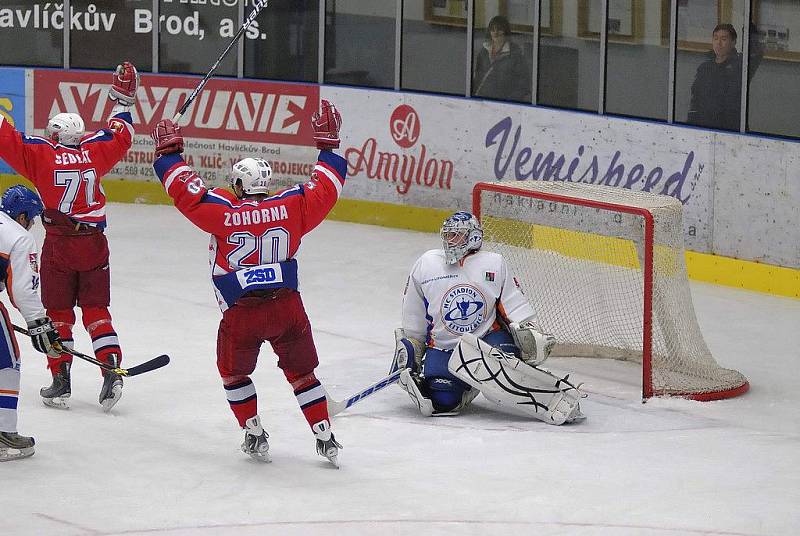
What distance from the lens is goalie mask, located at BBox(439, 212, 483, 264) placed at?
7.22 m

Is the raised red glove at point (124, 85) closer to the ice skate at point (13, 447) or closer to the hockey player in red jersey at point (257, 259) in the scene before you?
the hockey player in red jersey at point (257, 259)

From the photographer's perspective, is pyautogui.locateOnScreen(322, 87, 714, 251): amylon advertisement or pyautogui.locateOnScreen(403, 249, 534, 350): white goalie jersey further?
pyautogui.locateOnScreen(322, 87, 714, 251): amylon advertisement

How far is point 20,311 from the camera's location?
6301 millimetres

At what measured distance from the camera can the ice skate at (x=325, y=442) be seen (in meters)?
6.32

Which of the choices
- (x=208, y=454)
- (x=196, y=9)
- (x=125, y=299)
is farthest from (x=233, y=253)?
(x=196, y=9)

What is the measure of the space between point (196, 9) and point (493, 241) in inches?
229

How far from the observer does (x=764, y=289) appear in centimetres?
1016

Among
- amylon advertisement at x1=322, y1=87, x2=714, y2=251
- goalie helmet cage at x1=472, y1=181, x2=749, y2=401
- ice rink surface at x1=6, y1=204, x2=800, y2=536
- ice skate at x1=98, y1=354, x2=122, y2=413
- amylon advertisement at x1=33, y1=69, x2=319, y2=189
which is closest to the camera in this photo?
ice rink surface at x1=6, y1=204, x2=800, y2=536

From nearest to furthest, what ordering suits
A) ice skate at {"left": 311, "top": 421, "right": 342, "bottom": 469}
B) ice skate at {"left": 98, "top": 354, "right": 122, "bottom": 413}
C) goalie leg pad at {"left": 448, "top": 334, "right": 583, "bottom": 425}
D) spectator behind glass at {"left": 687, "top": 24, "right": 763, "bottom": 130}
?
1. ice skate at {"left": 311, "top": 421, "right": 342, "bottom": 469}
2. goalie leg pad at {"left": 448, "top": 334, "right": 583, "bottom": 425}
3. ice skate at {"left": 98, "top": 354, "right": 122, "bottom": 413}
4. spectator behind glass at {"left": 687, "top": 24, "right": 763, "bottom": 130}

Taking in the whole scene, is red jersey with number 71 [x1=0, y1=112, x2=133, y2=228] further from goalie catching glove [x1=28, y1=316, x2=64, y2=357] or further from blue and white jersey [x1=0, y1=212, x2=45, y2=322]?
goalie catching glove [x1=28, y1=316, x2=64, y2=357]

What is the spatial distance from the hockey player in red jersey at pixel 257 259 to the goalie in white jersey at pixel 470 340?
94cm

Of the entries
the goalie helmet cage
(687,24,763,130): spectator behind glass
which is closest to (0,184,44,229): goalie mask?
the goalie helmet cage

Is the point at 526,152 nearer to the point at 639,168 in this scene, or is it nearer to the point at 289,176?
the point at 639,168

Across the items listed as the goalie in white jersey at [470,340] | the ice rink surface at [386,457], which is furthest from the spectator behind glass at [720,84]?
the goalie in white jersey at [470,340]
